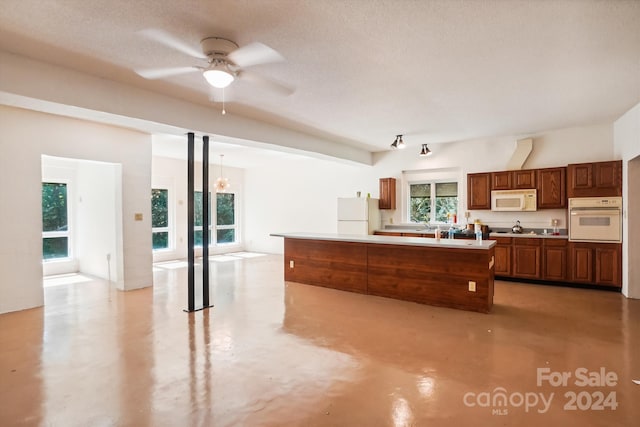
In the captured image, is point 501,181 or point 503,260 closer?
point 503,260

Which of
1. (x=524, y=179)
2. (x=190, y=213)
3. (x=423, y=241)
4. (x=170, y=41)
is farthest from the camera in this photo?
(x=524, y=179)

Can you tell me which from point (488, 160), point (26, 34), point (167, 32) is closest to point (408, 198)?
point (488, 160)

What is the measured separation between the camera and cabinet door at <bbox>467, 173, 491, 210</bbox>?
6.20 meters

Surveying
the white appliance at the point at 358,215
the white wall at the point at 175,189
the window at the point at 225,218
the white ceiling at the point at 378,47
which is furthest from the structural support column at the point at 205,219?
the window at the point at 225,218

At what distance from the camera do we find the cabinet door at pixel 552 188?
5520 millimetres

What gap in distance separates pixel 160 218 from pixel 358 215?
16.6 ft

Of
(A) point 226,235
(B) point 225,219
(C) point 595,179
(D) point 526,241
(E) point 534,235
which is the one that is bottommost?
(A) point 226,235

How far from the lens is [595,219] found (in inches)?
202

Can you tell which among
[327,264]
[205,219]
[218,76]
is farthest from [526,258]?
[218,76]

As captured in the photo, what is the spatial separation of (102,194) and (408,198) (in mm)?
6121

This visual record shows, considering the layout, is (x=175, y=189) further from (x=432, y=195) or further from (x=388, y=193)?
(x=432, y=195)

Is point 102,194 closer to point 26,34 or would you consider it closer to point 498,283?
point 26,34

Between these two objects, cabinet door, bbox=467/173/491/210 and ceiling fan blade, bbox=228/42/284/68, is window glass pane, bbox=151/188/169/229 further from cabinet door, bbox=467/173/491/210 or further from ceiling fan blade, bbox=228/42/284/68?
cabinet door, bbox=467/173/491/210

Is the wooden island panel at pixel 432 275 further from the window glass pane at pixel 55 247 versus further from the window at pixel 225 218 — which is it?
the window glass pane at pixel 55 247
